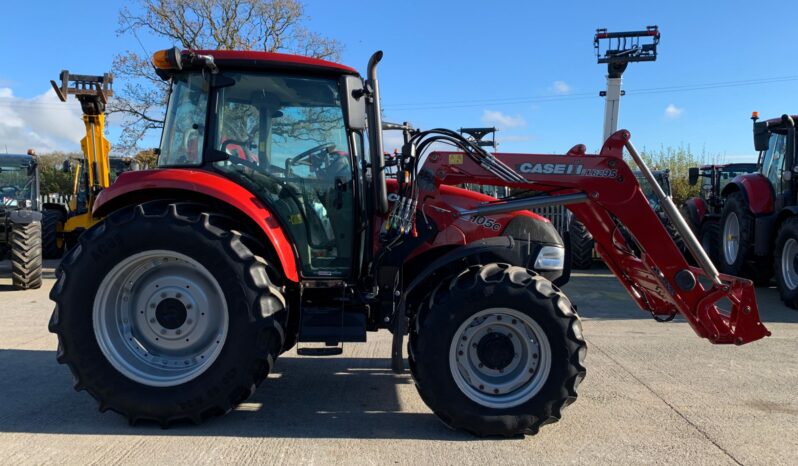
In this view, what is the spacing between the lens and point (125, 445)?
3.16 m

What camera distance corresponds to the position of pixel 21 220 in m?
8.74

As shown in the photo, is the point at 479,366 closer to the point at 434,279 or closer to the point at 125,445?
the point at 434,279

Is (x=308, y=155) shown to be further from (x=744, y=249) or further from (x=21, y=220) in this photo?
(x=744, y=249)

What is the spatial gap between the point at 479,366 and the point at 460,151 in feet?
4.65

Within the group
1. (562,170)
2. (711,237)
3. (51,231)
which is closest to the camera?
(562,170)

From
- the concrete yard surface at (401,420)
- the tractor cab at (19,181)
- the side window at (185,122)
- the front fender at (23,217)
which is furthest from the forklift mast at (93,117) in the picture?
the side window at (185,122)

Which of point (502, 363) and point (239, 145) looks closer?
point (502, 363)

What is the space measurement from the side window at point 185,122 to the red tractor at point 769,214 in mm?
8085

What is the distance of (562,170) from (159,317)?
2776 mm

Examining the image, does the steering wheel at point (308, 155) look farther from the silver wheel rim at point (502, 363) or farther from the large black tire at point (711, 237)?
the large black tire at point (711, 237)

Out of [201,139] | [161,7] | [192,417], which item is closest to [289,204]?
[201,139]

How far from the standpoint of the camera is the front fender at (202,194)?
344 centimetres

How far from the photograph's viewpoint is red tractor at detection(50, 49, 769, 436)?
333 centimetres


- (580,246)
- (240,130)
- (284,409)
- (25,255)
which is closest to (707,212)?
(580,246)
